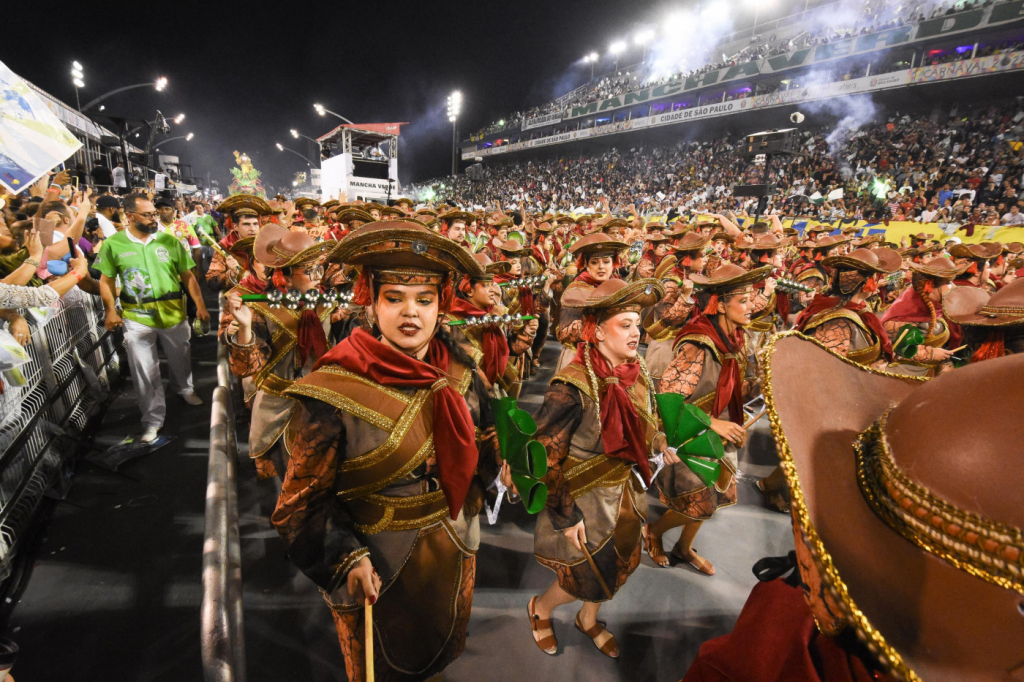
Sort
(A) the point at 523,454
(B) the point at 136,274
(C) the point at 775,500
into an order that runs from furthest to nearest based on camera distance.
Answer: (B) the point at 136,274 < (C) the point at 775,500 < (A) the point at 523,454

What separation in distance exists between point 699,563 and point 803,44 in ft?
128

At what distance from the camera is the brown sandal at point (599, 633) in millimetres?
3096

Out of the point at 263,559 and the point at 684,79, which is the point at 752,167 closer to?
the point at 684,79

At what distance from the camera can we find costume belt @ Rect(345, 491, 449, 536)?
6.63ft

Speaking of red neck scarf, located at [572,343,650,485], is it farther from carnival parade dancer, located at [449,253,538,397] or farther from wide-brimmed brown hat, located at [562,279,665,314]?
carnival parade dancer, located at [449,253,538,397]

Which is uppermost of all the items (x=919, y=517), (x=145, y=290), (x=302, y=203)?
(x=302, y=203)

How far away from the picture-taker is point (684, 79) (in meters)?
32.7

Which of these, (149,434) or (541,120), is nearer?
(149,434)

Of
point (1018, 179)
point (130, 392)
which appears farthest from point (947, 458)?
point (1018, 179)

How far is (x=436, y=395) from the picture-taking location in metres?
2.03

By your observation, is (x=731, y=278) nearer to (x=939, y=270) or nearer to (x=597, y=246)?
(x=597, y=246)

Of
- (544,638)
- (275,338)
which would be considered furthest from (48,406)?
(544,638)

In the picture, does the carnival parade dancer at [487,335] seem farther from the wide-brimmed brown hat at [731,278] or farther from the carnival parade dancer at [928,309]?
the carnival parade dancer at [928,309]

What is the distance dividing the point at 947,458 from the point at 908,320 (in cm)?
660
